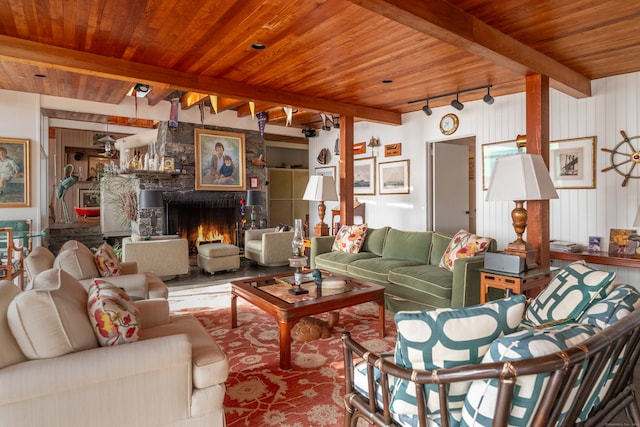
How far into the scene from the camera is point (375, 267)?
4129mm

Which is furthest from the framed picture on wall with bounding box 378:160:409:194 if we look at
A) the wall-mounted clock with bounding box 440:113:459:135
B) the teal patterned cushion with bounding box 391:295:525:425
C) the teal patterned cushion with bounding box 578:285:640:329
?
the teal patterned cushion with bounding box 391:295:525:425

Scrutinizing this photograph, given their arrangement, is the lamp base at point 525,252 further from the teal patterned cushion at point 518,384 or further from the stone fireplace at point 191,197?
the stone fireplace at point 191,197

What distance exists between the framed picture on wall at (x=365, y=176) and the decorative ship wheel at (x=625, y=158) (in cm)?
348

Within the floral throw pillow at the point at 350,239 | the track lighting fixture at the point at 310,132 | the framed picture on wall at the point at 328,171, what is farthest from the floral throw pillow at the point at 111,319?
the track lighting fixture at the point at 310,132

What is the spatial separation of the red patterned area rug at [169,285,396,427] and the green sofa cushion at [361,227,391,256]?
0.96 meters

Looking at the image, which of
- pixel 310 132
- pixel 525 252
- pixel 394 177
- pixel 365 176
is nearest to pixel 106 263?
pixel 525 252

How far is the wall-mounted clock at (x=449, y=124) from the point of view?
18.4 ft

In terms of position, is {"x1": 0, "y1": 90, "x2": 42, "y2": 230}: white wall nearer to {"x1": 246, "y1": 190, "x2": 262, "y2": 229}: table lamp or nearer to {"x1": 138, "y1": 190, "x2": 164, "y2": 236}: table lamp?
{"x1": 138, "y1": 190, "x2": 164, "y2": 236}: table lamp

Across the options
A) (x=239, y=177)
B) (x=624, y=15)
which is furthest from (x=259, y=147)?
(x=624, y=15)

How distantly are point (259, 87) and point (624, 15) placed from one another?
344cm

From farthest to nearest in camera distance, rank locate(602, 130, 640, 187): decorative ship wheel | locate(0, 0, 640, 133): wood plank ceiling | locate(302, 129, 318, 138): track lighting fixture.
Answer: locate(302, 129, 318, 138): track lighting fixture → locate(602, 130, 640, 187): decorative ship wheel → locate(0, 0, 640, 133): wood plank ceiling

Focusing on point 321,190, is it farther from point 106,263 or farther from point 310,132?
point 310,132

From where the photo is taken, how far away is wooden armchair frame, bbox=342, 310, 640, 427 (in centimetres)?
100

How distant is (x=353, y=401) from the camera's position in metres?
1.56
